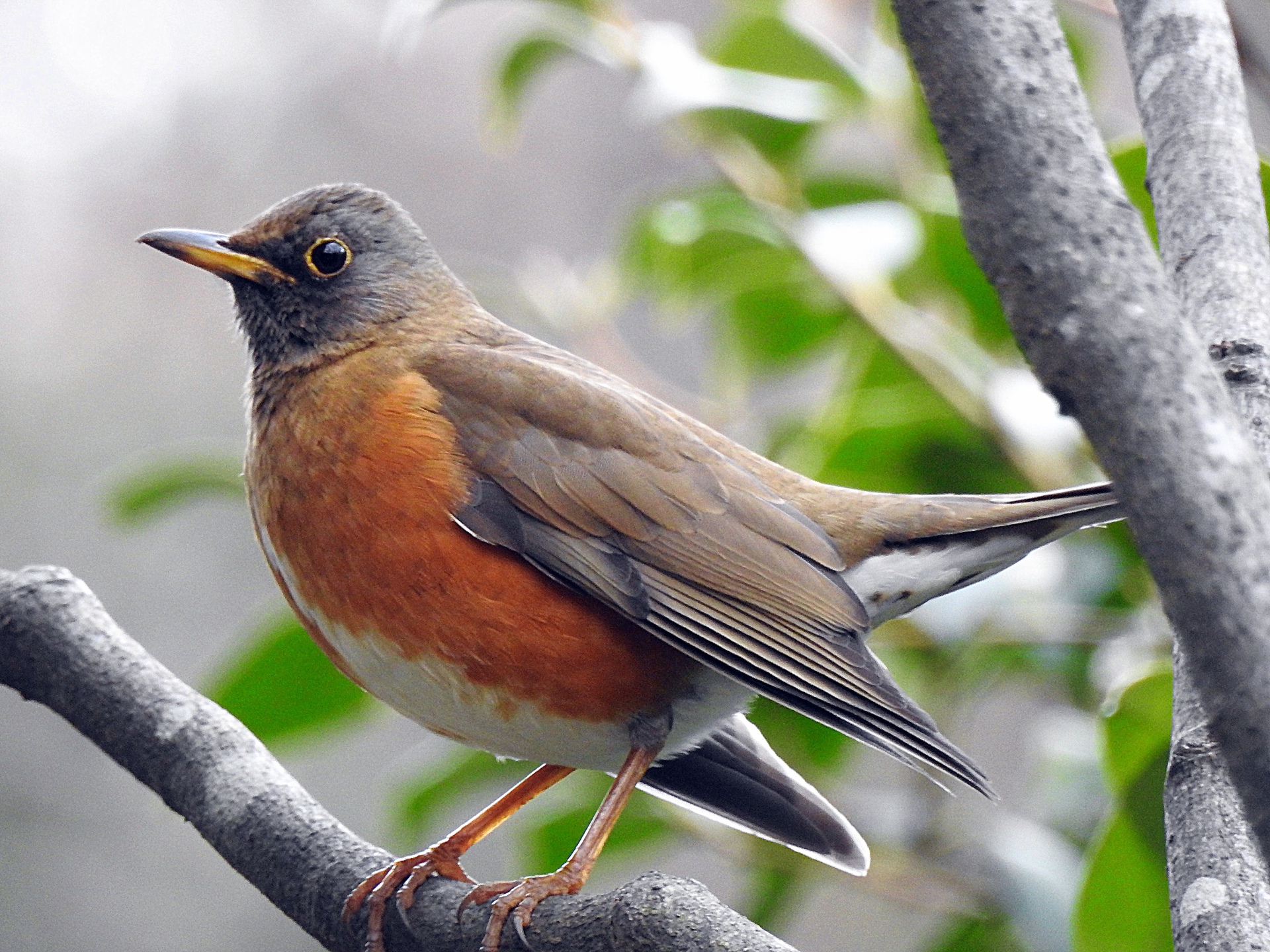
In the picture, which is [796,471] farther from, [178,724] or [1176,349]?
[1176,349]

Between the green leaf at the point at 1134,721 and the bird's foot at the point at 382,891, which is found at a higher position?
the green leaf at the point at 1134,721

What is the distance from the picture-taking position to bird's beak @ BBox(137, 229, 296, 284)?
9.53ft

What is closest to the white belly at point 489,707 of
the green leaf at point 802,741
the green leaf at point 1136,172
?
the green leaf at point 802,741

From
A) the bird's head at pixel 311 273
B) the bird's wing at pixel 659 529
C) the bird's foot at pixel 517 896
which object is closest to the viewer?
the bird's foot at pixel 517 896

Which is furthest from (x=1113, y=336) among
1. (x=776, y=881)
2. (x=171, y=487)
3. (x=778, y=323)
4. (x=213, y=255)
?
(x=171, y=487)

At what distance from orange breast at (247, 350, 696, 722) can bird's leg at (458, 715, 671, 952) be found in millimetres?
78

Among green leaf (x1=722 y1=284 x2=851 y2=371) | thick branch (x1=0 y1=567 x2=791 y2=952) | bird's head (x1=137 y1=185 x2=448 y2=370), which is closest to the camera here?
thick branch (x1=0 y1=567 x2=791 y2=952)

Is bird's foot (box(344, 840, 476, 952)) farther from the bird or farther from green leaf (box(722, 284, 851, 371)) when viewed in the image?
green leaf (box(722, 284, 851, 371))

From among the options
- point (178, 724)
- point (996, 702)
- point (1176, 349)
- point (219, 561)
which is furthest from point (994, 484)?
point (219, 561)

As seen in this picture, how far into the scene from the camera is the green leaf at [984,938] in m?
2.95

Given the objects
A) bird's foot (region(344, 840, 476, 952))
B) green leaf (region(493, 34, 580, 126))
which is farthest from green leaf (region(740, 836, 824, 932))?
green leaf (region(493, 34, 580, 126))

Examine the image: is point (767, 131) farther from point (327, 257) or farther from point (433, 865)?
point (433, 865)

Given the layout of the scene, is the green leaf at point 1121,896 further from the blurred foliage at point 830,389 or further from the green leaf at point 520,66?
the green leaf at point 520,66

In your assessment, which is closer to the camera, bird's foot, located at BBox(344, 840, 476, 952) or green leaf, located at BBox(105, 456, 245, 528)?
bird's foot, located at BBox(344, 840, 476, 952)
